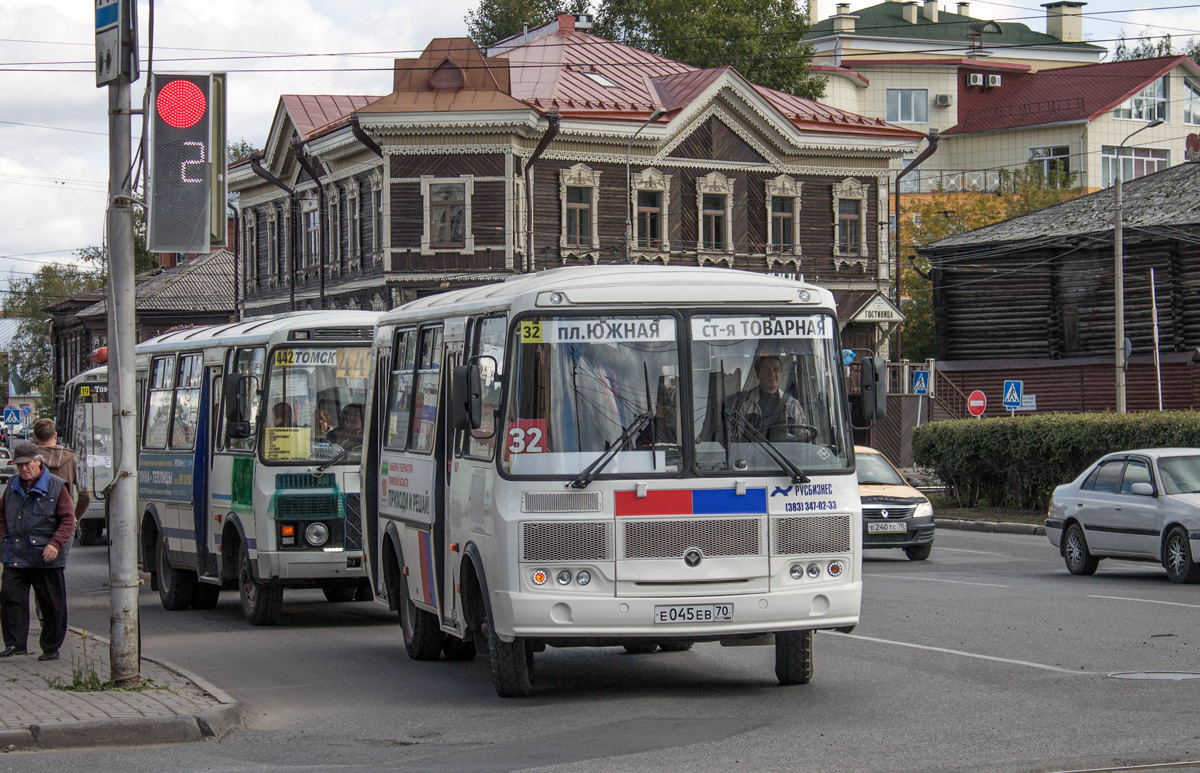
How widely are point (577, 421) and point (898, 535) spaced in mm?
13106

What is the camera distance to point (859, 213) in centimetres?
5384

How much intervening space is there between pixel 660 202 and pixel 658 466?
41.1m

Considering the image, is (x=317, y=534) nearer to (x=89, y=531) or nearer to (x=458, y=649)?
(x=458, y=649)

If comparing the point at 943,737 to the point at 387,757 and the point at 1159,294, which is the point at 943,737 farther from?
the point at 1159,294

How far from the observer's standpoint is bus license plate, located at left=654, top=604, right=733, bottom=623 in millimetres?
9617

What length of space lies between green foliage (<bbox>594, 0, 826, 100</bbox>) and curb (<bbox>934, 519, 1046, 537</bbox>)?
3444 cm

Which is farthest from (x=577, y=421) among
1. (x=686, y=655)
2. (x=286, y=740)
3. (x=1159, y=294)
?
(x=1159, y=294)

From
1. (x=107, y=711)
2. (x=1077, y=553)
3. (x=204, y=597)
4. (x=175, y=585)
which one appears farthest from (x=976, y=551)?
(x=107, y=711)

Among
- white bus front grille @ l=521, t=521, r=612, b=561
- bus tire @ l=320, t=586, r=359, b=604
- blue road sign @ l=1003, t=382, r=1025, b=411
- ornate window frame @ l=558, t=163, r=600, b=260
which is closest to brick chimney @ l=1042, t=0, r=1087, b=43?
ornate window frame @ l=558, t=163, r=600, b=260

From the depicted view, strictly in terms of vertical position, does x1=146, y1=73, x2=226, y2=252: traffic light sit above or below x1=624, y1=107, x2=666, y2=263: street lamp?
below

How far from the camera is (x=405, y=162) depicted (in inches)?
1837

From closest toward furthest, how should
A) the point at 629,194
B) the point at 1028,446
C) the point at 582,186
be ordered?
the point at 1028,446
the point at 582,186
the point at 629,194

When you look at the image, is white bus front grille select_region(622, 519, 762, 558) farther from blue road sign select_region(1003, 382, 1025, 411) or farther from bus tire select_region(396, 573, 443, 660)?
blue road sign select_region(1003, 382, 1025, 411)

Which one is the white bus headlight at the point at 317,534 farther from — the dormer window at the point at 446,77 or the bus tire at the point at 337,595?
the dormer window at the point at 446,77
